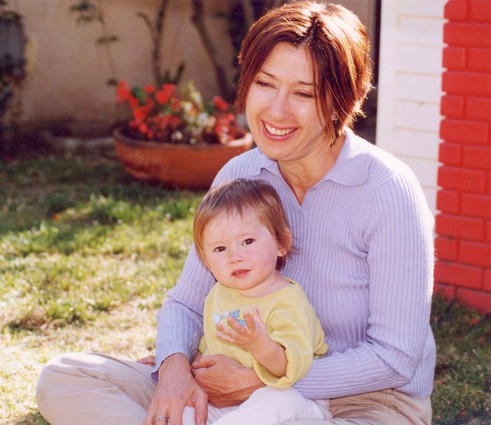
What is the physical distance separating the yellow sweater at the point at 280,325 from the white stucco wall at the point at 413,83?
184 cm

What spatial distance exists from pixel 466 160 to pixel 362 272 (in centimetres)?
171

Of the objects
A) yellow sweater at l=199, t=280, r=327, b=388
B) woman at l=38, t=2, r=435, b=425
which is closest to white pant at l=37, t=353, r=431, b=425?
woman at l=38, t=2, r=435, b=425

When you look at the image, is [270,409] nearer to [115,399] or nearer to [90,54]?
[115,399]

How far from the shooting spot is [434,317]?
3994 millimetres

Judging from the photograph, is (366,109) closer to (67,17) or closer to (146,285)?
(67,17)

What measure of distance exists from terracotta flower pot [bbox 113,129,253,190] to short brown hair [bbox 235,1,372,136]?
3.63 m

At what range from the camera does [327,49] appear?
2414mm

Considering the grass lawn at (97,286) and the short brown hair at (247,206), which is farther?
the grass lawn at (97,286)

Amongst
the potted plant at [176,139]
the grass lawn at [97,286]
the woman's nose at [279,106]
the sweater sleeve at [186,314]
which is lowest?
the grass lawn at [97,286]

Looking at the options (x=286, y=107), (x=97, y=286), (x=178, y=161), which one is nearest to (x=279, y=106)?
(x=286, y=107)

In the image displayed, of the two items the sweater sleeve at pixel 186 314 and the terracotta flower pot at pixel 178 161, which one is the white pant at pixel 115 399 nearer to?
the sweater sleeve at pixel 186 314

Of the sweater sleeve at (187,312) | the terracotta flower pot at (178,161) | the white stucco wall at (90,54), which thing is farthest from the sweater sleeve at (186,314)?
the white stucco wall at (90,54)

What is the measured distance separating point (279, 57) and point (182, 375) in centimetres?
93

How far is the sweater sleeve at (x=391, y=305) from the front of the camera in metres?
2.38
